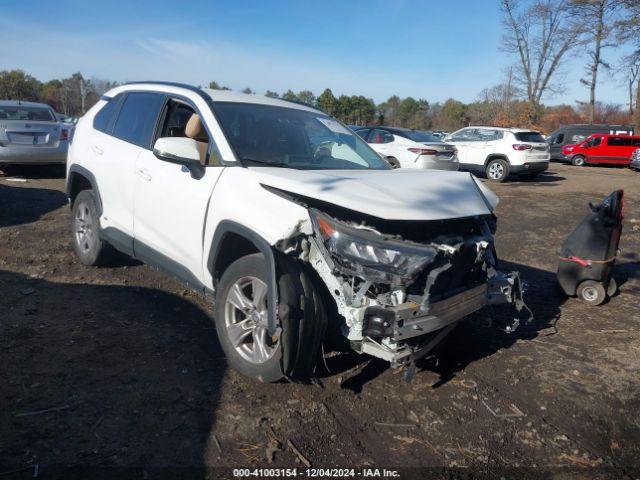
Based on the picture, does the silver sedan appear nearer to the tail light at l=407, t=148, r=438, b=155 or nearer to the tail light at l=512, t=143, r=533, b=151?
the tail light at l=407, t=148, r=438, b=155

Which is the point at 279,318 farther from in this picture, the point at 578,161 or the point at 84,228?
the point at 578,161

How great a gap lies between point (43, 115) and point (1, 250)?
22.2ft

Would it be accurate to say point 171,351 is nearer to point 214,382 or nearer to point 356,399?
point 214,382

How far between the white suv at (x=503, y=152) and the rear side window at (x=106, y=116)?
13.7 m

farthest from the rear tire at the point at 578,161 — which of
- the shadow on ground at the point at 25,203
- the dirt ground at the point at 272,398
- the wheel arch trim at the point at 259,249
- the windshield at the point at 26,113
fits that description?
the wheel arch trim at the point at 259,249

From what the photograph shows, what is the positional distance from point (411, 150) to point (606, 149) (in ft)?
54.6

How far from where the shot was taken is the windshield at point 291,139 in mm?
3930

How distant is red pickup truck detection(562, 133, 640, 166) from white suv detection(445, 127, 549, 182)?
34.1ft

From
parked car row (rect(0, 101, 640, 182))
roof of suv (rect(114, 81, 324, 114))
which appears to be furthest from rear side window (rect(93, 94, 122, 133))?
parked car row (rect(0, 101, 640, 182))

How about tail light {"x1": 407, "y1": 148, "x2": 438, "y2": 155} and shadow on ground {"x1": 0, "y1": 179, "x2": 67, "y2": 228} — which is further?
tail light {"x1": 407, "y1": 148, "x2": 438, "y2": 155}

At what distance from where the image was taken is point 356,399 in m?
3.35

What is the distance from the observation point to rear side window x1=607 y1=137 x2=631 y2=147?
82.1ft

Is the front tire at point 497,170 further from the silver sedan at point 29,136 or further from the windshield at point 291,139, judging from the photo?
the windshield at point 291,139

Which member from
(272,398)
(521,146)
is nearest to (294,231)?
(272,398)
